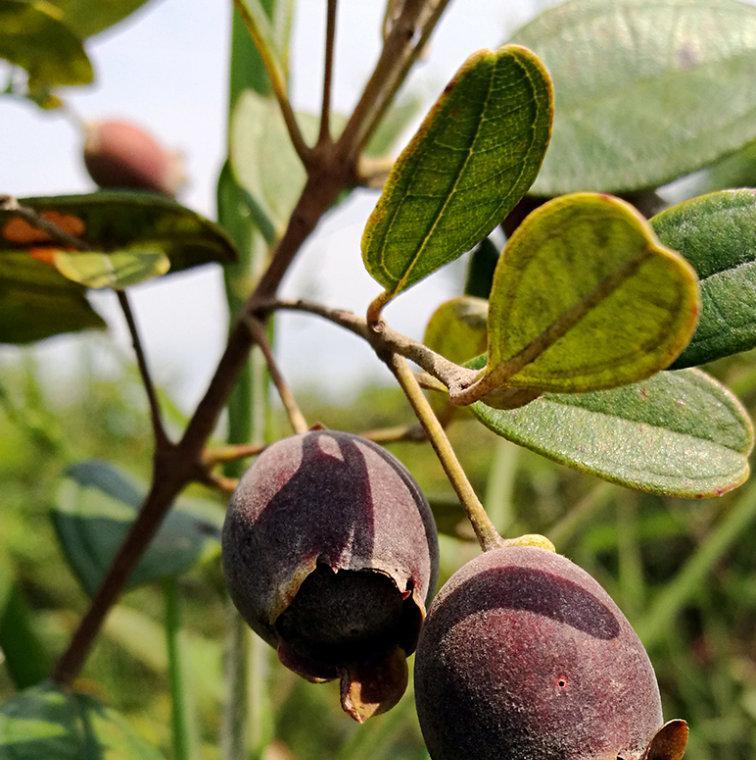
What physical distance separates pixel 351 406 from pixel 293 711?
81 cm

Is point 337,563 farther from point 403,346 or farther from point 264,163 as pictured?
point 264,163

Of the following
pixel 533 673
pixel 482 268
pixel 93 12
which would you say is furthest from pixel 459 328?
pixel 93 12

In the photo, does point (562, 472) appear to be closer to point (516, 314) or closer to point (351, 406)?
point (351, 406)

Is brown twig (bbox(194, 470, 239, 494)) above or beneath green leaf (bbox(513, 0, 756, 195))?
beneath

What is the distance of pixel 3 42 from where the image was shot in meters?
0.86

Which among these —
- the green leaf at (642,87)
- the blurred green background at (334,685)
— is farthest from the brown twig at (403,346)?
the blurred green background at (334,685)

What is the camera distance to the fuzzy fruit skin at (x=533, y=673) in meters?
0.38

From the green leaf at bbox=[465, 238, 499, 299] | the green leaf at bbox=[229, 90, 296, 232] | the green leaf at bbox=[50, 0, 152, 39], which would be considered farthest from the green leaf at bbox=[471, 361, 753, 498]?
the green leaf at bbox=[50, 0, 152, 39]

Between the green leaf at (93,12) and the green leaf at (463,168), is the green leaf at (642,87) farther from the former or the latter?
the green leaf at (93,12)

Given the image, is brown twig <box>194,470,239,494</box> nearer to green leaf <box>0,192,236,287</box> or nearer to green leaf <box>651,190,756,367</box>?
green leaf <box>0,192,236,287</box>

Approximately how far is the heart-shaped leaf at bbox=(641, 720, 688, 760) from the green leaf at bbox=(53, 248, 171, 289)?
1.26 feet

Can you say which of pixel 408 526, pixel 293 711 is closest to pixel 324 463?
pixel 408 526

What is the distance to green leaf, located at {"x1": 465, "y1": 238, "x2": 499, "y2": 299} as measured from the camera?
73cm

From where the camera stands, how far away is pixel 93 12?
96 centimetres
